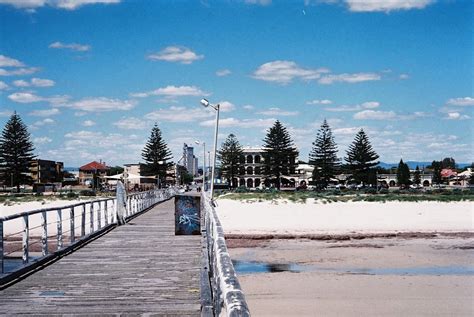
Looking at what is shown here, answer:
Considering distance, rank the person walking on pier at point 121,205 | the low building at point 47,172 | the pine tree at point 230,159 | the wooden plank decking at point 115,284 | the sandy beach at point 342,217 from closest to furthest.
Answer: the wooden plank decking at point 115,284
the person walking on pier at point 121,205
the sandy beach at point 342,217
the pine tree at point 230,159
the low building at point 47,172

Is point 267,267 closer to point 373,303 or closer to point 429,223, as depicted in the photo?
point 373,303

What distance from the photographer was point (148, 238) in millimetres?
14680

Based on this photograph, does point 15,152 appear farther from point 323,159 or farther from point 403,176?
point 403,176

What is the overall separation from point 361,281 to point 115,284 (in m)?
12.0

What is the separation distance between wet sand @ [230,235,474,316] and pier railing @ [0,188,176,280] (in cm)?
441

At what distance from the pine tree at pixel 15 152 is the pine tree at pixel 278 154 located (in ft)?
107

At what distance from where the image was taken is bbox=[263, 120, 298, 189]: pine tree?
293 ft

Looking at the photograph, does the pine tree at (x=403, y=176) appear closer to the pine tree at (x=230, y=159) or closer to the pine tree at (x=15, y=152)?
the pine tree at (x=230, y=159)

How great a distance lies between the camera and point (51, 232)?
1299 inches

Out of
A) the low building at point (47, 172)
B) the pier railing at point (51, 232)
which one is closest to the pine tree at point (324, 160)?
the pier railing at point (51, 232)

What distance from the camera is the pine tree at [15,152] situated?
81.7 metres

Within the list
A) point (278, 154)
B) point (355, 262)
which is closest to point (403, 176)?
point (278, 154)

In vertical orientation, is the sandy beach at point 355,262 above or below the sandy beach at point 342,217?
below

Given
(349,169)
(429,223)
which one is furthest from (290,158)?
(429,223)
